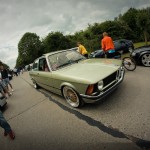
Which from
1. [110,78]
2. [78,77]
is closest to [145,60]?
[110,78]

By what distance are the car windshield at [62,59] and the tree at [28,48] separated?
4770cm

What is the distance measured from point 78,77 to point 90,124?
1179 mm

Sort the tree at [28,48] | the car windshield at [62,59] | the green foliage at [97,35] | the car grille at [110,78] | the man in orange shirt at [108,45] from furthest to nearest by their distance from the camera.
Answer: the tree at [28,48], the green foliage at [97,35], the man in orange shirt at [108,45], the car windshield at [62,59], the car grille at [110,78]

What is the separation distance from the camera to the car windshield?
5084mm

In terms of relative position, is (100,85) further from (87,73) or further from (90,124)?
(90,124)

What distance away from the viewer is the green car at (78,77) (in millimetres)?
3758

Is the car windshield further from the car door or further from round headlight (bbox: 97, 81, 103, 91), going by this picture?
round headlight (bbox: 97, 81, 103, 91)

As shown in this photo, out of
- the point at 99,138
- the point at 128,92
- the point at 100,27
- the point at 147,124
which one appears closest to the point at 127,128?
the point at 147,124

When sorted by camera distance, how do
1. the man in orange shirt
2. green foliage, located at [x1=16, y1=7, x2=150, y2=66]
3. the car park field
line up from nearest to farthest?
the car park field < the man in orange shirt < green foliage, located at [x1=16, y1=7, x2=150, y2=66]

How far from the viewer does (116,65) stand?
180 inches

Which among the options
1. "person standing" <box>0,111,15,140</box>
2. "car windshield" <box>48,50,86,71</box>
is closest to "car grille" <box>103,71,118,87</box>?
"car windshield" <box>48,50,86,71</box>

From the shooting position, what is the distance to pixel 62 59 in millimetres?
5320

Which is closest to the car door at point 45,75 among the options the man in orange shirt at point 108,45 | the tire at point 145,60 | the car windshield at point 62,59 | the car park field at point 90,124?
the car windshield at point 62,59

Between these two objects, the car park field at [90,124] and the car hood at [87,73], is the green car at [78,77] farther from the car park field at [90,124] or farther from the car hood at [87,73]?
the car park field at [90,124]
